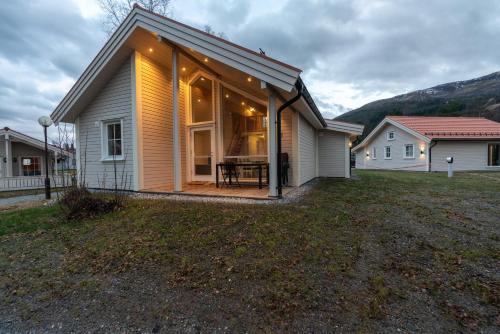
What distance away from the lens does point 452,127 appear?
55.7 feet

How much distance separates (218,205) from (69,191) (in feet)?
10.1

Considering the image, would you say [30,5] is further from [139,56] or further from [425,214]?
[425,214]

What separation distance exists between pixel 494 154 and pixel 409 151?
5.56m

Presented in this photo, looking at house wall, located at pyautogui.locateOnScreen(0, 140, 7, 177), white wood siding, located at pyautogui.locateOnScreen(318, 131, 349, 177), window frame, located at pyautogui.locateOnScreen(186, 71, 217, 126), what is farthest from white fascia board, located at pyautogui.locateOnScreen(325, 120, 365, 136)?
house wall, located at pyautogui.locateOnScreen(0, 140, 7, 177)

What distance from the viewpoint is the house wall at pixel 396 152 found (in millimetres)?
16906

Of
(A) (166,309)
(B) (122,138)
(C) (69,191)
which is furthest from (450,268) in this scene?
(B) (122,138)

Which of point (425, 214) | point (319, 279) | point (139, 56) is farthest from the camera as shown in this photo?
point (139, 56)

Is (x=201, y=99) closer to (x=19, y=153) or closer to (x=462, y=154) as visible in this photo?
(x=19, y=153)

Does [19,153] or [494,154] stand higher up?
[19,153]

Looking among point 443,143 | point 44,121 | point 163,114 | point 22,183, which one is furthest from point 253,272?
point 443,143

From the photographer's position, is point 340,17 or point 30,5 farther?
point 340,17

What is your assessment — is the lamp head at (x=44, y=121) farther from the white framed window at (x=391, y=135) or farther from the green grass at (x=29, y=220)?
the white framed window at (x=391, y=135)

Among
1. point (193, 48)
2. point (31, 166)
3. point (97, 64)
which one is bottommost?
point (31, 166)

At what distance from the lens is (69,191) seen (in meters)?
4.66
